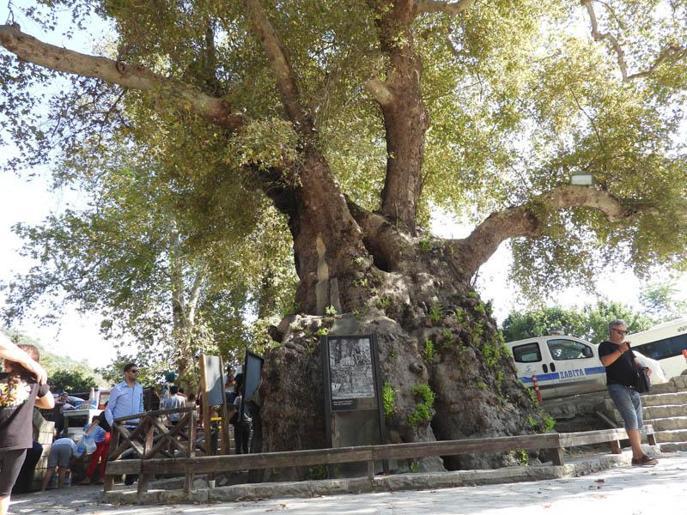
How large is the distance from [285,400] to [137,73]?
235 inches

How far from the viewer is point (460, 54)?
13367 mm

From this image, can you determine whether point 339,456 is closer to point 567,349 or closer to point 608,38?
point 567,349

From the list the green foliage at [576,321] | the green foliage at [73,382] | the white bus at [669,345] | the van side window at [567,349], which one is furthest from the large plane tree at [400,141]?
the green foliage at [73,382]

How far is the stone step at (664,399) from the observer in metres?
10.8

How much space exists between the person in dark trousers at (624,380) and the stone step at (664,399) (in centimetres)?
437

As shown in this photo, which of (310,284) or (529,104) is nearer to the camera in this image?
(310,284)

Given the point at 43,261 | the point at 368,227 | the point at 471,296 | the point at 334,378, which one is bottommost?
the point at 334,378

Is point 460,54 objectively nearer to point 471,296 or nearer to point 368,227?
point 368,227

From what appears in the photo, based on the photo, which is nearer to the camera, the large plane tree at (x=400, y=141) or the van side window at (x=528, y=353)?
the large plane tree at (x=400, y=141)

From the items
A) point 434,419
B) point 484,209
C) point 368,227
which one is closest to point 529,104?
point 484,209

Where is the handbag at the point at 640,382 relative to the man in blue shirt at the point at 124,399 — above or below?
below

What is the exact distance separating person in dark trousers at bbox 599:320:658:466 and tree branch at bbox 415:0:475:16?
7842 mm

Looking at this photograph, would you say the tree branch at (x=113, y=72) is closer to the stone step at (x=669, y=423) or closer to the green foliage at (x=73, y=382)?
the stone step at (x=669, y=423)

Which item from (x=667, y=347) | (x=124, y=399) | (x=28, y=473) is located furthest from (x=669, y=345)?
(x=28, y=473)
